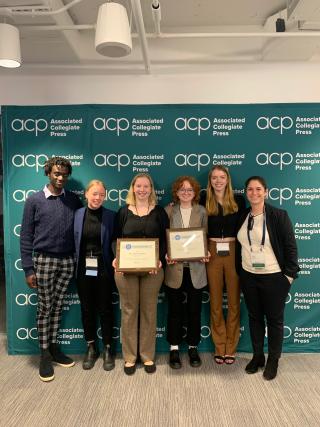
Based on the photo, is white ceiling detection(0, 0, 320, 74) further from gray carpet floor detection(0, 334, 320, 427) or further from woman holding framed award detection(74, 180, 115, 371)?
gray carpet floor detection(0, 334, 320, 427)

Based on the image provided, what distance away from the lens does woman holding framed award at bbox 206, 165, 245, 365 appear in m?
3.07

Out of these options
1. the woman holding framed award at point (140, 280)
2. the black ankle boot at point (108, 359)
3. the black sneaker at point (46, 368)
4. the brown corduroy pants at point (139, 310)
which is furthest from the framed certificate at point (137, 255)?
the black sneaker at point (46, 368)

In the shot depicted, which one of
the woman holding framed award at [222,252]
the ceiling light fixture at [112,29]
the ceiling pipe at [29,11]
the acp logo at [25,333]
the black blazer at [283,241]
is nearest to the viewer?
the ceiling light fixture at [112,29]

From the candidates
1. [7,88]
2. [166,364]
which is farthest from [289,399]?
[7,88]

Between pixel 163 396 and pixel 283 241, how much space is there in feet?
5.38

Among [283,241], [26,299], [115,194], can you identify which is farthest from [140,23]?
[26,299]

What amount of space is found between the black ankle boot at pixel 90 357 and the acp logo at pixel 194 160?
2017 millimetres

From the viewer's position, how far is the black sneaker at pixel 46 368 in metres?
2.99

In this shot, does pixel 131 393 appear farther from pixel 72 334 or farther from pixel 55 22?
pixel 55 22

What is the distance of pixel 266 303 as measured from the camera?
9.58 feet

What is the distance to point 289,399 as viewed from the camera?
2693 millimetres

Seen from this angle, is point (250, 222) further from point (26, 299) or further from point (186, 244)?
point (26, 299)

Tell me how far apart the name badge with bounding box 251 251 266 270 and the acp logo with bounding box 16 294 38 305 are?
2210 millimetres

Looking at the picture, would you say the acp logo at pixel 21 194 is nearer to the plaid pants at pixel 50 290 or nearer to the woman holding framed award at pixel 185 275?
the plaid pants at pixel 50 290
